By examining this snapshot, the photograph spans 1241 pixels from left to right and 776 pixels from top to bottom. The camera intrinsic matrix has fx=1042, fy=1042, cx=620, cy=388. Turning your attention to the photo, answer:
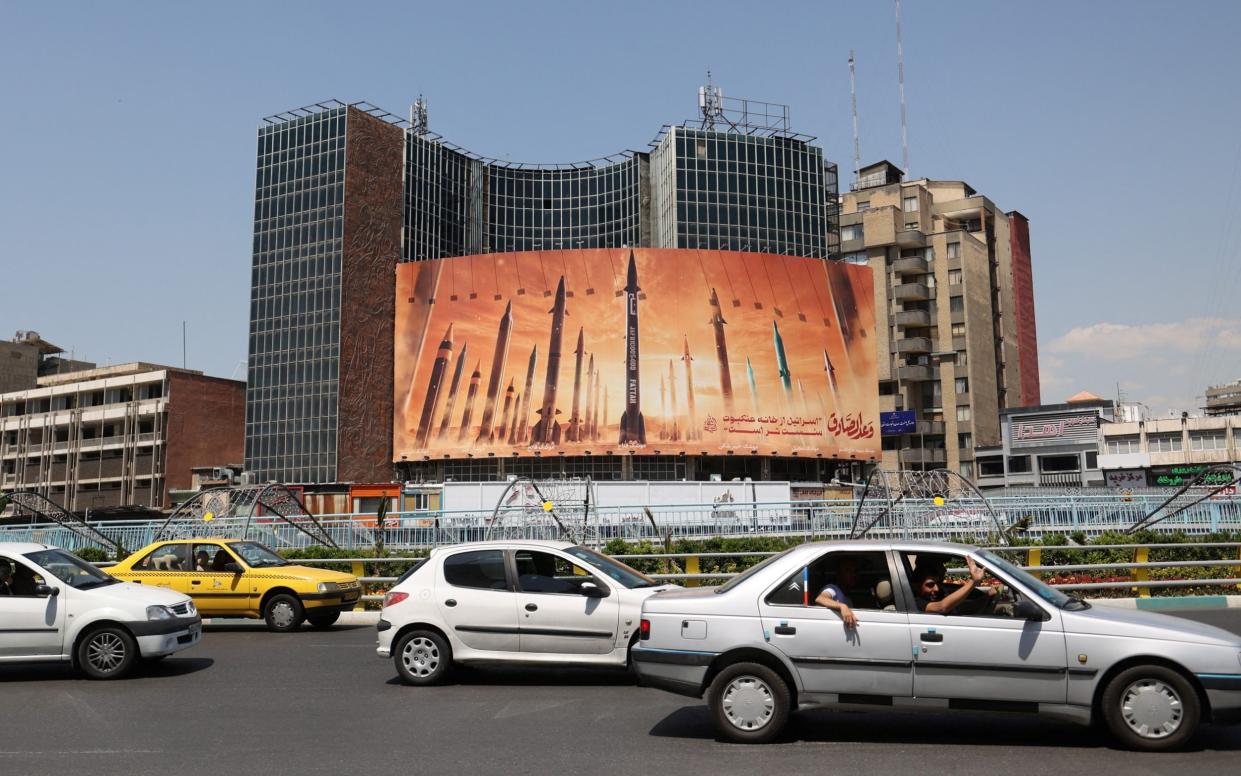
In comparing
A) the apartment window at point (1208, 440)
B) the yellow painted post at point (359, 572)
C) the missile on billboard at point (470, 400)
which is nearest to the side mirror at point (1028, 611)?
the yellow painted post at point (359, 572)

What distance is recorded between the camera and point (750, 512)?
23.8m

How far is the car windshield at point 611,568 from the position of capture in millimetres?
10992

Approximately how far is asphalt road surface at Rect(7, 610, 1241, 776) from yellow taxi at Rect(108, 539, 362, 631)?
15.2ft

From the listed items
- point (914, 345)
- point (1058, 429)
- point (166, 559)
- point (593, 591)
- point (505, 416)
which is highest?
point (914, 345)

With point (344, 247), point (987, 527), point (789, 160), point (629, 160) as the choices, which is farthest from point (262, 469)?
point (987, 527)

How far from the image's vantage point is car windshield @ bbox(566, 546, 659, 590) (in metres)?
11.0

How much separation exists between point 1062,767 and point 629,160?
7977cm

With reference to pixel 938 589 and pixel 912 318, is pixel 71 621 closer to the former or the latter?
pixel 938 589

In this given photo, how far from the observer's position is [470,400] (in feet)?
221

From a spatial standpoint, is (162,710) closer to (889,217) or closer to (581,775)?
(581,775)

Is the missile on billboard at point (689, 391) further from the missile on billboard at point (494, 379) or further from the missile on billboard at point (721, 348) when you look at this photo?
the missile on billboard at point (494, 379)

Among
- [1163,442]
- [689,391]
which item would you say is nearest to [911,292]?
[1163,442]

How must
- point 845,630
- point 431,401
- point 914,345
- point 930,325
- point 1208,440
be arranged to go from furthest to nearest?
point 930,325 < point 914,345 < point 1208,440 < point 431,401 < point 845,630

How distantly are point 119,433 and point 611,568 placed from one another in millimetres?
77352
